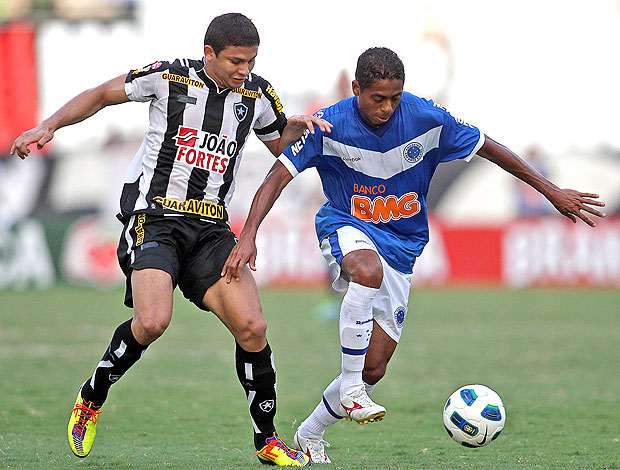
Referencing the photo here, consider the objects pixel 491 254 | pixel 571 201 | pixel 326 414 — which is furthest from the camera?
pixel 491 254

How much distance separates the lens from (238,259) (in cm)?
560

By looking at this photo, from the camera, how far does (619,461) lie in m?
5.48

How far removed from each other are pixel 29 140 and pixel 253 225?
1.25 metres

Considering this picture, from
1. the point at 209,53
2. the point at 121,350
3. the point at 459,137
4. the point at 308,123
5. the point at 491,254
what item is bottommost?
the point at 491,254

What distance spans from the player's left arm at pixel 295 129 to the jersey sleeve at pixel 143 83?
0.77 metres

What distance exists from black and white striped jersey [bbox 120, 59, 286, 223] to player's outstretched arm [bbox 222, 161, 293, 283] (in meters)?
0.23

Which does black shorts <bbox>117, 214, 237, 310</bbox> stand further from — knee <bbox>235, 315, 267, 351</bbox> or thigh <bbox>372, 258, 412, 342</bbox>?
thigh <bbox>372, 258, 412, 342</bbox>

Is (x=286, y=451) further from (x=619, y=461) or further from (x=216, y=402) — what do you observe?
(x=216, y=402)

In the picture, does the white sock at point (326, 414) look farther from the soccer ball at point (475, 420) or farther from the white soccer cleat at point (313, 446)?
the soccer ball at point (475, 420)

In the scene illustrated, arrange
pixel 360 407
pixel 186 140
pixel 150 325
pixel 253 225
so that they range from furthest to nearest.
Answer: pixel 186 140
pixel 253 225
pixel 360 407
pixel 150 325

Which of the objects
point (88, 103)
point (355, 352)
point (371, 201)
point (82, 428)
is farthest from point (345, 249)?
point (82, 428)

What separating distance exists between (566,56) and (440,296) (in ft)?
65.1

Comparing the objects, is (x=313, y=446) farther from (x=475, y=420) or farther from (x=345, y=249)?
(x=345, y=249)

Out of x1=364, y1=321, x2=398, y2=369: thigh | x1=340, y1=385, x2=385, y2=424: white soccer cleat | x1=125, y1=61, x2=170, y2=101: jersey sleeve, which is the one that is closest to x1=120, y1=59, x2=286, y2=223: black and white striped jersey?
x1=125, y1=61, x2=170, y2=101: jersey sleeve
